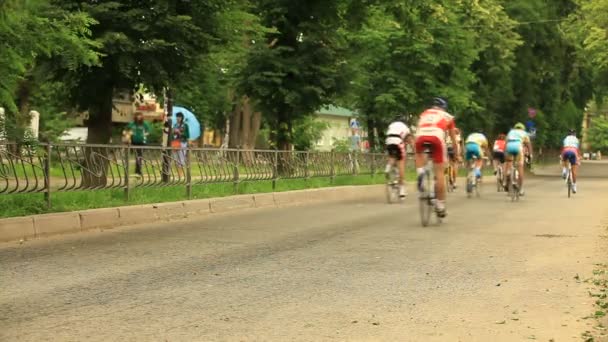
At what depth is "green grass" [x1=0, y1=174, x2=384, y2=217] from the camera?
1082 cm

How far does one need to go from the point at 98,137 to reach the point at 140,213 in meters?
4.91

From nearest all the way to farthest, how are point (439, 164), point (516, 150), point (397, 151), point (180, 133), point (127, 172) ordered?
point (439, 164) → point (127, 172) → point (397, 151) → point (516, 150) → point (180, 133)

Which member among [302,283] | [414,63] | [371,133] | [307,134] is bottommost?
[302,283]

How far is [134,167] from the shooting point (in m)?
13.4

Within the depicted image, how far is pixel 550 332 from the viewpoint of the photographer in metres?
5.24

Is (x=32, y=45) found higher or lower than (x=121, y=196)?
higher

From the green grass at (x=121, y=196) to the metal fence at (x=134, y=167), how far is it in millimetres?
147

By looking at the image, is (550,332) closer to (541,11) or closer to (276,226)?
(276,226)

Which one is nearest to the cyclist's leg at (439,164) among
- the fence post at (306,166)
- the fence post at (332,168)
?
the fence post at (306,166)

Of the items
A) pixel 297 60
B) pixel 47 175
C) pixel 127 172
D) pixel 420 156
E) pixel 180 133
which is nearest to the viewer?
pixel 47 175

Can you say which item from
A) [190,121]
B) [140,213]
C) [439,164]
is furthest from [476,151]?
[140,213]

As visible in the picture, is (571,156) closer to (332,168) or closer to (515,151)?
(515,151)

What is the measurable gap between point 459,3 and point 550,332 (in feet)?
67.2

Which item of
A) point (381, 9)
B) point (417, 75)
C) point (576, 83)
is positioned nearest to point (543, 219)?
point (381, 9)
